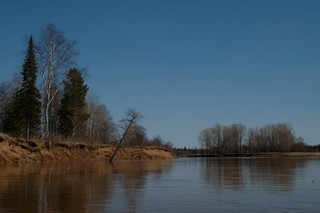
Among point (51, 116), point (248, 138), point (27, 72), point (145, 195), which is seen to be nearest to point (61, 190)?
point (145, 195)

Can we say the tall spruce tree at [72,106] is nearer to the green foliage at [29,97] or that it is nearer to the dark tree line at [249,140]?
the green foliage at [29,97]

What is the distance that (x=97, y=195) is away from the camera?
1291cm

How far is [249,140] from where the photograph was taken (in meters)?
158

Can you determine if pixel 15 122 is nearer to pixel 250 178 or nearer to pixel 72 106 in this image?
pixel 72 106

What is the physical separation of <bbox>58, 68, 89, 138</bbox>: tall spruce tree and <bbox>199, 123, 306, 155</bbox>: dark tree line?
90.2m

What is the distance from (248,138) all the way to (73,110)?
107257 mm

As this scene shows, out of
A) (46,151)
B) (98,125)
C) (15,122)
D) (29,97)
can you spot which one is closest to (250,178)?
(46,151)

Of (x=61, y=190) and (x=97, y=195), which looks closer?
(x=97, y=195)

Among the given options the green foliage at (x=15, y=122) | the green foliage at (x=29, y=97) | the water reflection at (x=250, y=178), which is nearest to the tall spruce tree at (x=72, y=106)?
the green foliage at (x=29, y=97)

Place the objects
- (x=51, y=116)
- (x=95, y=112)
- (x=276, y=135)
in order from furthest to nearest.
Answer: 1. (x=276, y=135)
2. (x=95, y=112)
3. (x=51, y=116)

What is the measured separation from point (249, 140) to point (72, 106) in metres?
106

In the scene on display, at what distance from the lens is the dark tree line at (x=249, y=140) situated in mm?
142875

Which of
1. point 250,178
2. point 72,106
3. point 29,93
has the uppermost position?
point 29,93

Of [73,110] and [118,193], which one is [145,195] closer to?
[118,193]
